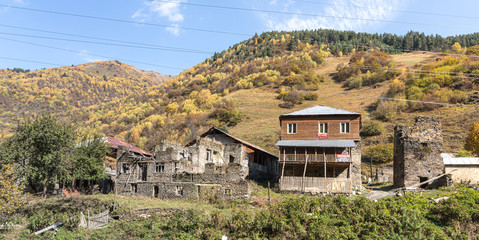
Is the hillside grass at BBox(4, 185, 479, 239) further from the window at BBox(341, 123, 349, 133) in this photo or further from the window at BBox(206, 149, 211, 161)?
the window at BBox(206, 149, 211, 161)

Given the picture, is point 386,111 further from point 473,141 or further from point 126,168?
point 126,168

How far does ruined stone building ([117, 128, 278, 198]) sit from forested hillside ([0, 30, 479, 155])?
15.1 metres

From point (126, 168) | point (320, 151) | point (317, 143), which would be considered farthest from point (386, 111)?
point (126, 168)

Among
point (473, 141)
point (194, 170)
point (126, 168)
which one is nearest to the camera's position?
point (194, 170)

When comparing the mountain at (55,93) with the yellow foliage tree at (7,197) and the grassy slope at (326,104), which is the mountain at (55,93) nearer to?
the grassy slope at (326,104)

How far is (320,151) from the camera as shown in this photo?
3416cm

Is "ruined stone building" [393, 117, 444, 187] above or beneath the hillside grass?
above

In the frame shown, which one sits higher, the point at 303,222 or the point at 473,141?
the point at 473,141

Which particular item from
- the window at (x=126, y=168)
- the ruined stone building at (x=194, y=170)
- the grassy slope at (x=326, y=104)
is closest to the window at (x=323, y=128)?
the ruined stone building at (x=194, y=170)

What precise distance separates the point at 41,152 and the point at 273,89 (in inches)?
3096

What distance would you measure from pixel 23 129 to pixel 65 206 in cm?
1151

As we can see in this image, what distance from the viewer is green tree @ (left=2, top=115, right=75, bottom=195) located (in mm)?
31766

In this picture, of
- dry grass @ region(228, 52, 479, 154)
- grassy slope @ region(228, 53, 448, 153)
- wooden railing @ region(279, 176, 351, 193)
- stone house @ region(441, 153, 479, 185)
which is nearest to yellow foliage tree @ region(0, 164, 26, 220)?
wooden railing @ region(279, 176, 351, 193)

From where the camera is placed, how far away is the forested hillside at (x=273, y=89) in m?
76.4
